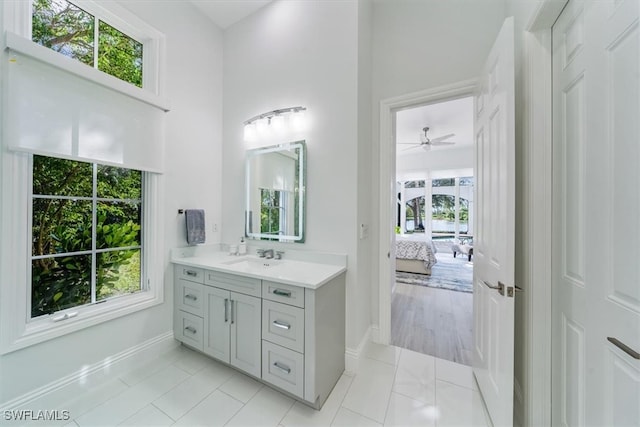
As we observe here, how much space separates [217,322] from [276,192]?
125cm

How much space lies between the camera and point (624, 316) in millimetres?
762

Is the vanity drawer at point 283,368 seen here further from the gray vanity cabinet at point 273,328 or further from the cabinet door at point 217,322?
the cabinet door at point 217,322

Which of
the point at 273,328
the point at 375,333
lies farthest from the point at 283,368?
the point at 375,333

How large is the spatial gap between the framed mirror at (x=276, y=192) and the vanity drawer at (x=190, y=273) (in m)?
0.60

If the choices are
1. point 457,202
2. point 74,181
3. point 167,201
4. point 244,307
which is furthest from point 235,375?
point 457,202

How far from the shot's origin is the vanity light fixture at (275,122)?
2113mm

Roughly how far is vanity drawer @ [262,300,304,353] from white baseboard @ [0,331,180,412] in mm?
1169

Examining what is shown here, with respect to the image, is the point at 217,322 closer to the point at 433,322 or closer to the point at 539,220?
the point at 539,220

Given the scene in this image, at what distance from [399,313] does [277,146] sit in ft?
8.16

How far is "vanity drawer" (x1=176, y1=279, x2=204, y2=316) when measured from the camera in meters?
1.95

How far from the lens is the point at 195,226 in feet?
7.43

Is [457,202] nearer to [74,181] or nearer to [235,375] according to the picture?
[235,375]

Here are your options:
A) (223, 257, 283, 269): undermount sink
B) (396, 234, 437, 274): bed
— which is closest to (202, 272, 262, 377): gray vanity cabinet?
(223, 257, 283, 269): undermount sink

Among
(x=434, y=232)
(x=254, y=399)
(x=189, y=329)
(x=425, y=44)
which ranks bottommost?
(x=254, y=399)
